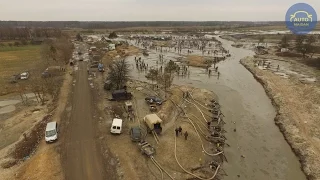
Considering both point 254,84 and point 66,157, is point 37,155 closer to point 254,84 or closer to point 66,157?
point 66,157

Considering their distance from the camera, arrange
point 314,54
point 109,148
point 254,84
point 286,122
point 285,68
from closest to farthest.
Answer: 1. point 109,148
2. point 286,122
3. point 254,84
4. point 285,68
5. point 314,54

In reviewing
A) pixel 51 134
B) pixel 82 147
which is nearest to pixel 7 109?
pixel 51 134

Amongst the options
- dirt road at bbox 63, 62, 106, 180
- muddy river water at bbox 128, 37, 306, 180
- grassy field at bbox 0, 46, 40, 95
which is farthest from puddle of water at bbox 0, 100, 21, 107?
muddy river water at bbox 128, 37, 306, 180

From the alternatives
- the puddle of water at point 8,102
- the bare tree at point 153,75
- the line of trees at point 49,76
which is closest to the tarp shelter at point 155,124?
the line of trees at point 49,76

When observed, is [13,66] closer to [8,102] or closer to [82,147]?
[8,102]

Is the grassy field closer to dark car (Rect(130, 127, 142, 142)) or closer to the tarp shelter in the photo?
dark car (Rect(130, 127, 142, 142))

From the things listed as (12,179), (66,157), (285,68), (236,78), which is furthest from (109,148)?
(285,68)
